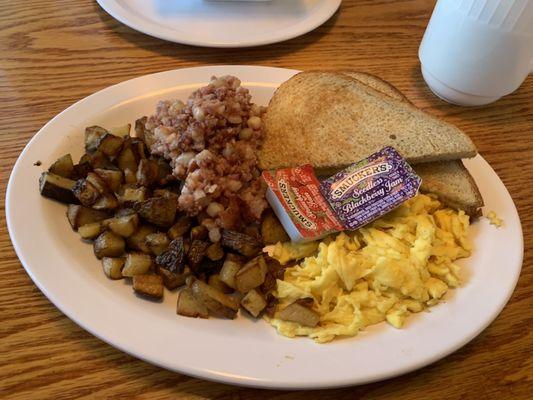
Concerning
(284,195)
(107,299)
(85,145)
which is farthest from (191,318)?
(85,145)

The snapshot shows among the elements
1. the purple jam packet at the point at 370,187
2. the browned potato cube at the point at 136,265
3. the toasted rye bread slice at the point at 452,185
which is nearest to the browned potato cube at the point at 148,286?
the browned potato cube at the point at 136,265

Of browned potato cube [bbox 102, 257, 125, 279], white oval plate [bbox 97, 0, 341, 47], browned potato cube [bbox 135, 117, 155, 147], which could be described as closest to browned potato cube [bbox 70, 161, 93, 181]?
browned potato cube [bbox 135, 117, 155, 147]

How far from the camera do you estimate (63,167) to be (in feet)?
5.13

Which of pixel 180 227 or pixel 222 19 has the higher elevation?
pixel 222 19

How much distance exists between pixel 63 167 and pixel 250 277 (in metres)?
0.72

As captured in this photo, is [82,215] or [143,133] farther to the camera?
[143,133]

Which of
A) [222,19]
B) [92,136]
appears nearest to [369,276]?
[92,136]

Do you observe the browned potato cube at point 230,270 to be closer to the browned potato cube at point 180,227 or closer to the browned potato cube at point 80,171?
the browned potato cube at point 180,227

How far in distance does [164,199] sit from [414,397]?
899 millimetres

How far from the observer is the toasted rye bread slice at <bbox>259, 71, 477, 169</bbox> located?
177 cm

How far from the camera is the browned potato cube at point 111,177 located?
5.09ft

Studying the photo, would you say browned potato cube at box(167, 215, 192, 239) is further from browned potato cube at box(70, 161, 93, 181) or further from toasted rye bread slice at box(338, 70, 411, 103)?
toasted rye bread slice at box(338, 70, 411, 103)

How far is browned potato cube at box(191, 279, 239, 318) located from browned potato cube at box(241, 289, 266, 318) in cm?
→ 4

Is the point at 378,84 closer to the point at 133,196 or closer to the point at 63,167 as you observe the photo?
the point at 133,196
